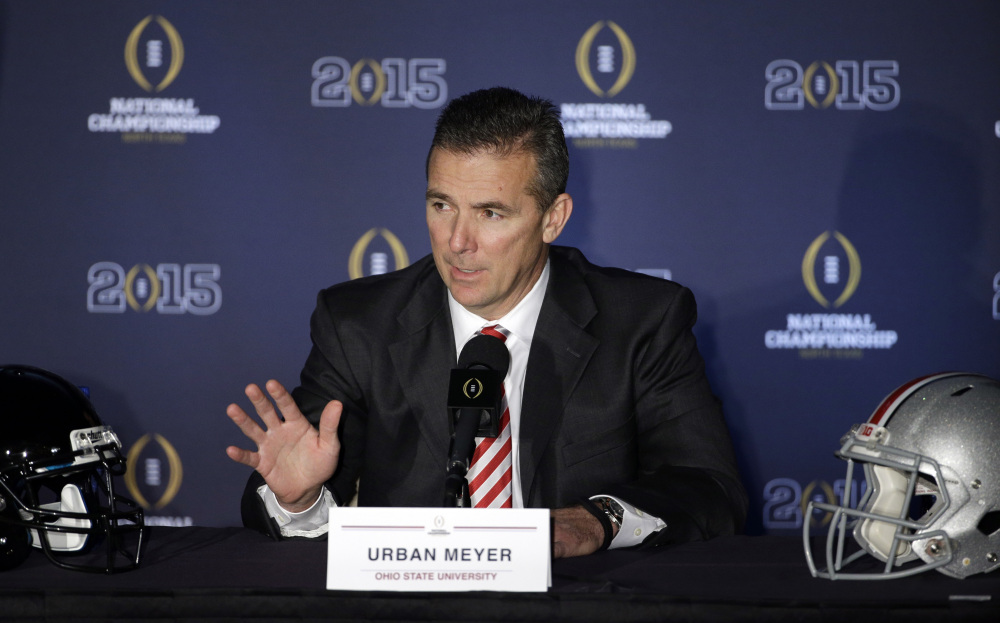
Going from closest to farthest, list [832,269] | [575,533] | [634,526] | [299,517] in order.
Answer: [575,533] → [634,526] → [299,517] → [832,269]

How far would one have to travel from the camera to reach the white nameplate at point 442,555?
53.6 inches

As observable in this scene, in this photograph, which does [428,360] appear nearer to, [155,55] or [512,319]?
[512,319]

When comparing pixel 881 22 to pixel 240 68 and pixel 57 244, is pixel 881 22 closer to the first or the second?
pixel 240 68

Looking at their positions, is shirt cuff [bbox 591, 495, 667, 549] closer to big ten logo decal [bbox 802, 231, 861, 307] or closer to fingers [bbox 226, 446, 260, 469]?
fingers [bbox 226, 446, 260, 469]

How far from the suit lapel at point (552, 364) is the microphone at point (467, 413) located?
2.02 ft

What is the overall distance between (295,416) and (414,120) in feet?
6.99

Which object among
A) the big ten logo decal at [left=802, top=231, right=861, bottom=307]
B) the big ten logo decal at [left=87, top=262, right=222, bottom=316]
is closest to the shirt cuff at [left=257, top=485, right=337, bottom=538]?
the big ten logo decal at [left=87, top=262, right=222, bottom=316]

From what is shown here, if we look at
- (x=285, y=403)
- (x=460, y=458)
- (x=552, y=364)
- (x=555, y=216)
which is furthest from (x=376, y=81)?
(x=460, y=458)

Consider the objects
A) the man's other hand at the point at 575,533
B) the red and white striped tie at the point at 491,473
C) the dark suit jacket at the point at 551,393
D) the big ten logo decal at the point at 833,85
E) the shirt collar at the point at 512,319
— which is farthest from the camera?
the big ten logo decal at the point at 833,85

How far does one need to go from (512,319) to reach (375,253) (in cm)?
146

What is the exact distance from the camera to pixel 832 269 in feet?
11.9

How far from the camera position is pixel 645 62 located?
3.66m

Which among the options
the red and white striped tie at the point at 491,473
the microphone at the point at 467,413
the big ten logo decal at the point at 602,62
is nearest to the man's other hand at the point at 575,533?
the microphone at the point at 467,413

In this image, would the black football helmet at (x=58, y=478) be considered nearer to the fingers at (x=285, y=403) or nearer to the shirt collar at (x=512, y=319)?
the fingers at (x=285, y=403)
